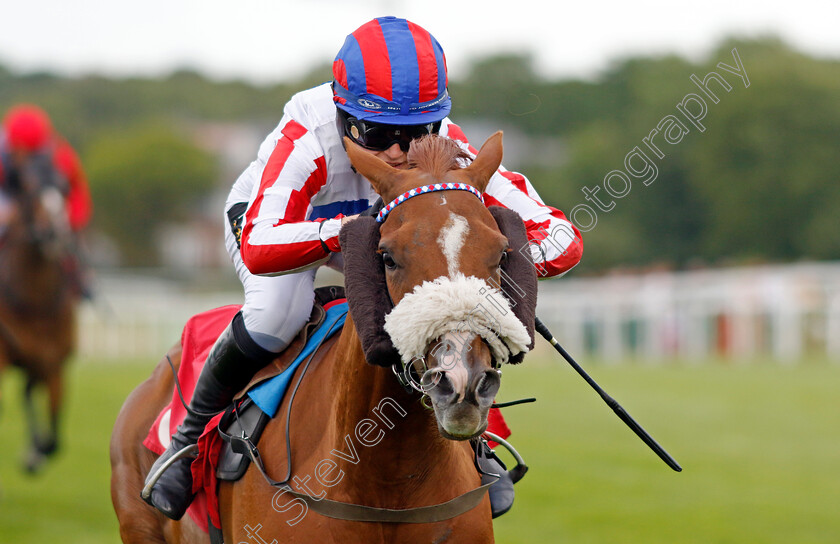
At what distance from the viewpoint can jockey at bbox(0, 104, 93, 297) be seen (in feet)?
31.8

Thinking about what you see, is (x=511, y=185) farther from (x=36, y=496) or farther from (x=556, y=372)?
(x=556, y=372)

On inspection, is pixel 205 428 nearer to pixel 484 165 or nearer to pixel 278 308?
pixel 278 308

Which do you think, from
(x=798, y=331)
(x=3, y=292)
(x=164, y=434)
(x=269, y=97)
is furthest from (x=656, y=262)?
(x=269, y=97)

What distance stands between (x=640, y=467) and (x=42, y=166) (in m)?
6.06

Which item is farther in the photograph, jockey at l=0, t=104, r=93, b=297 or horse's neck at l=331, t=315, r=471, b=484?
jockey at l=0, t=104, r=93, b=297

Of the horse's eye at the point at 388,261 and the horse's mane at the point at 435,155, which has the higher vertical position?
the horse's mane at the point at 435,155

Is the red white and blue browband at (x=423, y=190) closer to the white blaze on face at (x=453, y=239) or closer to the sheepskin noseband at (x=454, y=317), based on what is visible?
the white blaze on face at (x=453, y=239)

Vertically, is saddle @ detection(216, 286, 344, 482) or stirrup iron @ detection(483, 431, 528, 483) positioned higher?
saddle @ detection(216, 286, 344, 482)

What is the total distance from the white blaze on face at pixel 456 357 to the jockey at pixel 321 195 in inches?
24.9

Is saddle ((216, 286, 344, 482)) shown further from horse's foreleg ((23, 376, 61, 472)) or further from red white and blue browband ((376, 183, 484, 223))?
horse's foreleg ((23, 376, 61, 472))

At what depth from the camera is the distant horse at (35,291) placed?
31.2 ft

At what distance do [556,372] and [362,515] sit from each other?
16.8m

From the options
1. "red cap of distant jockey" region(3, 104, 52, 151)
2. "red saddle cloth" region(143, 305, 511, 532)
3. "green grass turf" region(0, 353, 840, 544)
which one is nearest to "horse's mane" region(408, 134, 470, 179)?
"red saddle cloth" region(143, 305, 511, 532)

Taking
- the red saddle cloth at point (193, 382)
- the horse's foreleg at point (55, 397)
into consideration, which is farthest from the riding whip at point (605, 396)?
the horse's foreleg at point (55, 397)
